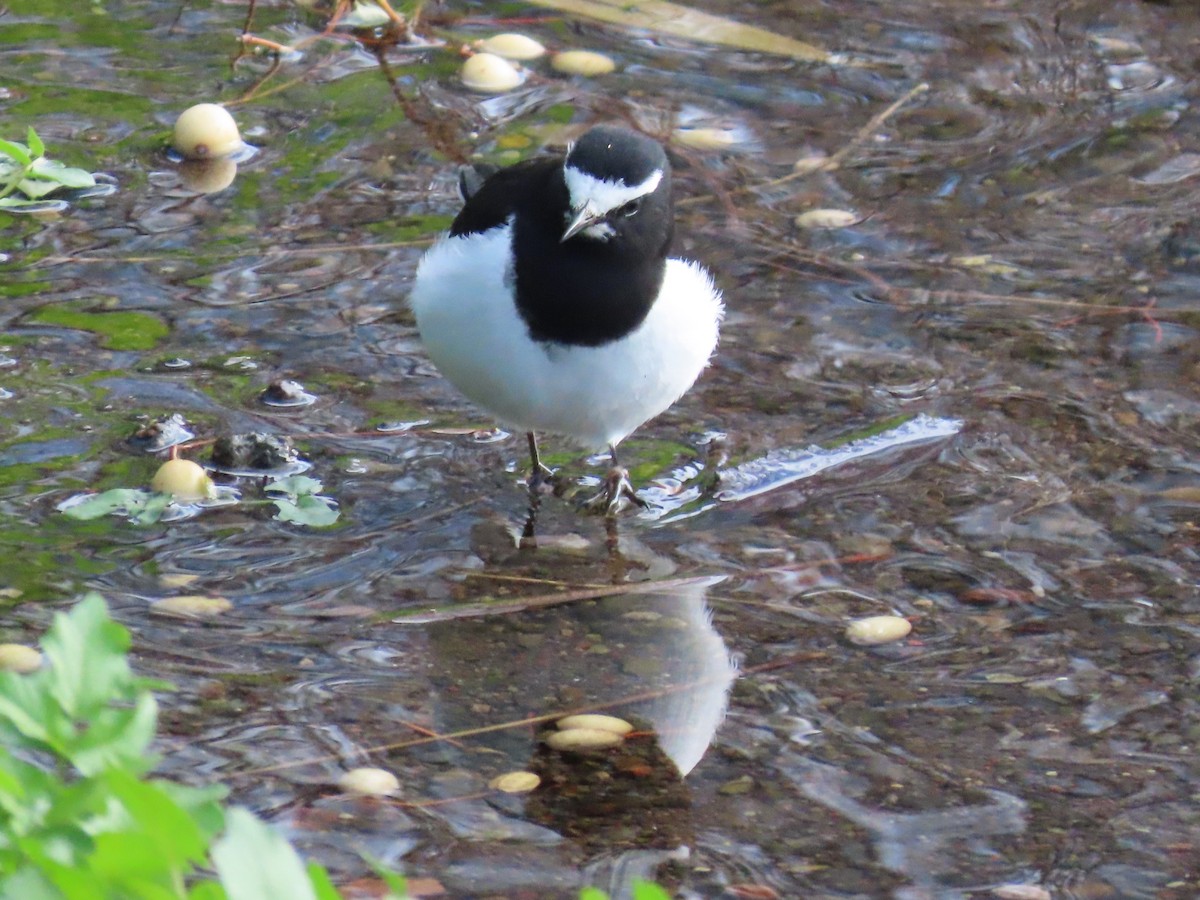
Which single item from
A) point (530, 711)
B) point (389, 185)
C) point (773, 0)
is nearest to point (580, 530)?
point (530, 711)

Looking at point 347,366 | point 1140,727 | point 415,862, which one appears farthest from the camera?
point 347,366

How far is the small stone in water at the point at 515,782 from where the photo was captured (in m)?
3.19

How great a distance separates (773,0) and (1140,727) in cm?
474

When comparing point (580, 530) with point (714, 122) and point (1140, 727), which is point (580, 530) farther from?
point (714, 122)

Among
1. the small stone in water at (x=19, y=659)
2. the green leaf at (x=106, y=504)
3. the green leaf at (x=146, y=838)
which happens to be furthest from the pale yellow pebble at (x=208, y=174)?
the green leaf at (x=146, y=838)

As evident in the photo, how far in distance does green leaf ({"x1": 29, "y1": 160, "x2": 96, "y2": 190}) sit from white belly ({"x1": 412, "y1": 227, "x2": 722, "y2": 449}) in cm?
172

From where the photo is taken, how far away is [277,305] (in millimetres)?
5133

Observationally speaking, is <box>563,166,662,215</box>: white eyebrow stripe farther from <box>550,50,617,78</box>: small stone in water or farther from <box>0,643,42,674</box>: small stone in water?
<box>550,50,617,78</box>: small stone in water

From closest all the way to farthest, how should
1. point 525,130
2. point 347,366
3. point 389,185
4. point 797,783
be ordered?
1. point 797,783
2. point 347,366
3. point 389,185
4. point 525,130

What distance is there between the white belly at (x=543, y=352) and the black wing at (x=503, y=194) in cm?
6

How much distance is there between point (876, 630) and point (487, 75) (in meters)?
3.59

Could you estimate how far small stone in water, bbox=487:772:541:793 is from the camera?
319 cm

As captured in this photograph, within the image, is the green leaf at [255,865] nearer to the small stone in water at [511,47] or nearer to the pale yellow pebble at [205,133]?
the pale yellow pebble at [205,133]

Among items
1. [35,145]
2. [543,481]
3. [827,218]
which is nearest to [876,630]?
[543,481]
